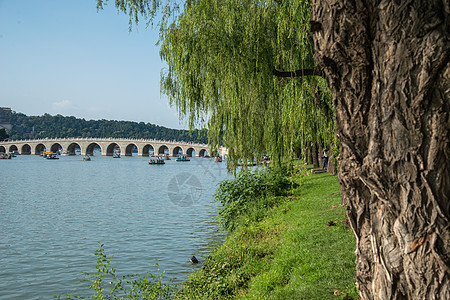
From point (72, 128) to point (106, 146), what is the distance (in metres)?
49.1

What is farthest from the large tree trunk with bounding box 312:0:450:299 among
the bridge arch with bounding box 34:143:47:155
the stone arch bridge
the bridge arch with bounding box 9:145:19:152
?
the bridge arch with bounding box 9:145:19:152

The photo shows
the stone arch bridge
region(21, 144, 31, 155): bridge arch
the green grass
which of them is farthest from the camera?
region(21, 144, 31, 155): bridge arch

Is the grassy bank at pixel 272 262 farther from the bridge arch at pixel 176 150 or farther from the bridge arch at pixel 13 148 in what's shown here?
the bridge arch at pixel 13 148

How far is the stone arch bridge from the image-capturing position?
111 metres

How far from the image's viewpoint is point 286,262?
23.5 ft

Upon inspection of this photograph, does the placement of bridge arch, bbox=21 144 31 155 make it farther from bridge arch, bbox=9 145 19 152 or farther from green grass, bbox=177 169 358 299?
green grass, bbox=177 169 358 299

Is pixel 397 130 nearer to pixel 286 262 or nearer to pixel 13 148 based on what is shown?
pixel 286 262

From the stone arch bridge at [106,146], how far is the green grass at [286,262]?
95901 mm

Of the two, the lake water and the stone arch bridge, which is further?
the stone arch bridge

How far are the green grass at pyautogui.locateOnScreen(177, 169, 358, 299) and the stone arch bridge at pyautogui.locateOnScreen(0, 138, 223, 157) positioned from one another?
315ft

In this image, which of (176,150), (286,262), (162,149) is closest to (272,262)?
(286,262)

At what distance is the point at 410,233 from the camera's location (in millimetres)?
2889

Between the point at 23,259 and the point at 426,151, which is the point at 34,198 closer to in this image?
the point at 23,259

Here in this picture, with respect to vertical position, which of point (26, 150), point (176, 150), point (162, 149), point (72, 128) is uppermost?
point (72, 128)
